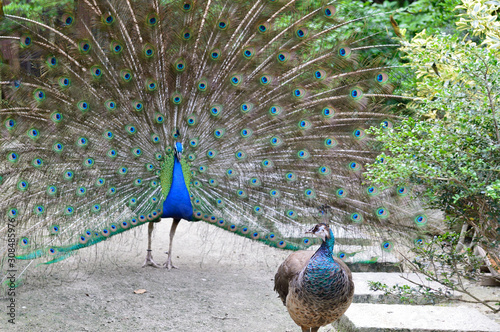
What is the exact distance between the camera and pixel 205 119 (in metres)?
4.52

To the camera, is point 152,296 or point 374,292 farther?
point 152,296

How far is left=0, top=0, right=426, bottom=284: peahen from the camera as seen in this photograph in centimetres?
405

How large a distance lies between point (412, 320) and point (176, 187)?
2174 millimetres

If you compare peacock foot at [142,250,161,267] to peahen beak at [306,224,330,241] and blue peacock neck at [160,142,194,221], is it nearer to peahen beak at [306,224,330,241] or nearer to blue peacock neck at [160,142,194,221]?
blue peacock neck at [160,142,194,221]

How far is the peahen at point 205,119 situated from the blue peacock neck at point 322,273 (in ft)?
4.78

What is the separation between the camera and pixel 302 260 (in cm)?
310

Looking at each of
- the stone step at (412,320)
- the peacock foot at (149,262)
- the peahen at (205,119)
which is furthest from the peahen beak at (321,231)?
the peacock foot at (149,262)

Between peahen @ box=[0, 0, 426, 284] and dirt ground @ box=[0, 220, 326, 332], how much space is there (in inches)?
17.9

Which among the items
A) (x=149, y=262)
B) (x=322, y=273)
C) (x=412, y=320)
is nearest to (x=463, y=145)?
(x=322, y=273)

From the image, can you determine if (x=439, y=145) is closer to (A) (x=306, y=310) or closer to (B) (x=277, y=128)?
(A) (x=306, y=310)

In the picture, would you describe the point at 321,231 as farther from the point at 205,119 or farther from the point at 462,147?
the point at 205,119

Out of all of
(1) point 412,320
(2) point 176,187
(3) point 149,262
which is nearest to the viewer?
(1) point 412,320

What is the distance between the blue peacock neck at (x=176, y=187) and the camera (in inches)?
171

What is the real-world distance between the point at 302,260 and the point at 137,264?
2.26 m
